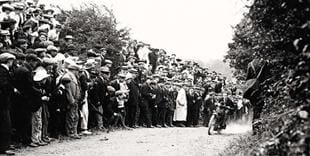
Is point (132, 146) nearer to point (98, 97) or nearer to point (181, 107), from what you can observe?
point (98, 97)

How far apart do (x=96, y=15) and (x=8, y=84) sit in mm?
12146

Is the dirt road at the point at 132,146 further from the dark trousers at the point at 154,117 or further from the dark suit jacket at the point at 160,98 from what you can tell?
the dark trousers at the point at 154,117

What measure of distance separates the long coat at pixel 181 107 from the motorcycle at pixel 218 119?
6.22 m

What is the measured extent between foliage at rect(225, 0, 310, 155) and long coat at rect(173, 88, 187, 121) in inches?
572

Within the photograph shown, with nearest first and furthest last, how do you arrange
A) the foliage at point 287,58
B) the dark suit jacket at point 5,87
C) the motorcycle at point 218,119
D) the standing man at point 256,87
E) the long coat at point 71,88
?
the foliage at point 287,58 → the dark suit jacket at point 5,87 → the standing man at point 256,87 → the long coat at point 71,88 → the motorcycle at point 218,119

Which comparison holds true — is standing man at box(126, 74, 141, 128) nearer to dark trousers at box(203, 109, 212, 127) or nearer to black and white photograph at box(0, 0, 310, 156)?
black and white photograph at box(0, 0, 310, 156)

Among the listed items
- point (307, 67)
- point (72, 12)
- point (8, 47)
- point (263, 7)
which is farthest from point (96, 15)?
point (307, 67)

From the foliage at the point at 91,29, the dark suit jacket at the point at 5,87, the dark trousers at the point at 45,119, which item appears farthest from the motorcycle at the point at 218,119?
the dark suit jacket at the point at 5,87

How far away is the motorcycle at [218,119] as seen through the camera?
16781 millimetres

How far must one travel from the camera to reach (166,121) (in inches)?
914

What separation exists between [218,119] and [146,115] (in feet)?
13.5

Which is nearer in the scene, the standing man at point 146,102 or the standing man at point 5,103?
the standing man at point 5,103

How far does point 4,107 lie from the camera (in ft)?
34.8

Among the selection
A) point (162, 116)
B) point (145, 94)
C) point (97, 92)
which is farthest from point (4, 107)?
point (162, 116)
